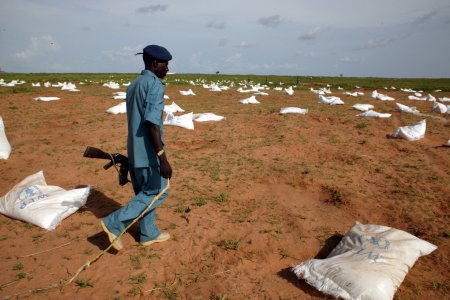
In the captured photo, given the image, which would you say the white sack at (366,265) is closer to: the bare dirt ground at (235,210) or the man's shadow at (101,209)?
the bare dirt ground at (235,210)

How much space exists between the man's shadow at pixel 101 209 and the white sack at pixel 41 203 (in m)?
0.17

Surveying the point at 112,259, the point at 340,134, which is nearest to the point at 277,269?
the point at 112,259

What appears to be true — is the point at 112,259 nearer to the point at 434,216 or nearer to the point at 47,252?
the point at 47,252

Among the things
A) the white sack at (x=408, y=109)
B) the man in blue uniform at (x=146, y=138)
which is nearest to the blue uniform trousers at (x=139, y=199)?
the man in blue uniform at (x=146, y=138)

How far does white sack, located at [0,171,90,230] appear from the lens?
9.93 ft

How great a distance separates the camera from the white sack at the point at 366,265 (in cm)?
195

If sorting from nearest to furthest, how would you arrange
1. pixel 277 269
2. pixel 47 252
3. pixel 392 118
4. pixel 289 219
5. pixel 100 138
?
pixel 277 269 < pixel 47 252 < pixel 289 219 < pixel 100 138 < pixel 392 118

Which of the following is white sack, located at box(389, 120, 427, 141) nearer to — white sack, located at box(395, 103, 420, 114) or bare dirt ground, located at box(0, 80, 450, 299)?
bare dirt ground, located at box(0, 80, 450, 299)

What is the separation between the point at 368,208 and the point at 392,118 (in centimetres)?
519

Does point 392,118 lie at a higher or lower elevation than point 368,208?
higher

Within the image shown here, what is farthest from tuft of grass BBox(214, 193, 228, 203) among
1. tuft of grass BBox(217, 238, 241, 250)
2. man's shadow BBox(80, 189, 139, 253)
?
man's shadow BBox(80, 189, 139, 253)

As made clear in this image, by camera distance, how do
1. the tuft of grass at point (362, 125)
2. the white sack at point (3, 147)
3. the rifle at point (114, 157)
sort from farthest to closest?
the tuft of grass at point (362, 125) < the white sack at point (3, 147) < the rifle at point (114, 157)

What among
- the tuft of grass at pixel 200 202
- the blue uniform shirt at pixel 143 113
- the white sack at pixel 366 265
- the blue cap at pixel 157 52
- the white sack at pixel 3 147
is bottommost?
the tuft of grass at pixel 200 202

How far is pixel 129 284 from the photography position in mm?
2271
